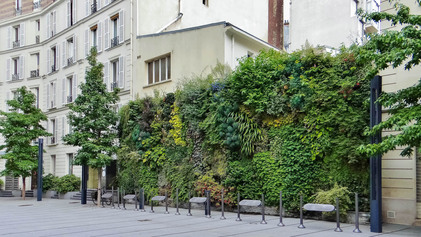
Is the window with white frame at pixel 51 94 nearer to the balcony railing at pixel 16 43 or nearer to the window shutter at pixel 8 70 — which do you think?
the window shutter at pixel 8 70

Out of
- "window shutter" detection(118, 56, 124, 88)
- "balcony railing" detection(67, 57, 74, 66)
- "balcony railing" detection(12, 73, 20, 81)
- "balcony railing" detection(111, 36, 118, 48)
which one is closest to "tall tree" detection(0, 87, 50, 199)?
"balcony railing" detection(67, 57, 74, 66)

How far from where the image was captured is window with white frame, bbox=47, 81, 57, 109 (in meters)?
32.8

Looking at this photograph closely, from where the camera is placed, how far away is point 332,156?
13.0 meters

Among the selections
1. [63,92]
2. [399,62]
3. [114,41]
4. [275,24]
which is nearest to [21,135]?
[63,92]

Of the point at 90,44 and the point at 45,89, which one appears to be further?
the point at 45,89

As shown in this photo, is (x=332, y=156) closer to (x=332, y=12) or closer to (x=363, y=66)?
Answer: (x=363, y=66)

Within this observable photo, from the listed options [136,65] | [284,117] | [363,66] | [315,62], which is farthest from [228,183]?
[136,65]

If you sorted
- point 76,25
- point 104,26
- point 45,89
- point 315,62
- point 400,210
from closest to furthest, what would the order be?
point 400,210
point 315,62
point 104,26
point 76,25
point 45,89

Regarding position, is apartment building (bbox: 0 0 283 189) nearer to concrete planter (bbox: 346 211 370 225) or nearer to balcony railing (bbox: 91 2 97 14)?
balcony railing (bbox: 91 2 97 14)

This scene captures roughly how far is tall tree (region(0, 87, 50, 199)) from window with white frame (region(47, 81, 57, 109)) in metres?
5.20

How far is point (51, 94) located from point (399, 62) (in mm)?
29809

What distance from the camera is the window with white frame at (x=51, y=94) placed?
32812mm

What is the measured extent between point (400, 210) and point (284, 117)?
4695mm

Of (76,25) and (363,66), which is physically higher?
(76,25)
